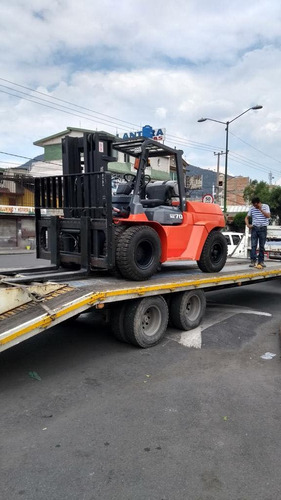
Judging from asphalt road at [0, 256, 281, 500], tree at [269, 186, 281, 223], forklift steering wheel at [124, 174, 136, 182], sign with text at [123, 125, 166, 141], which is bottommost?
asphalt road at [0, 256, 281, 500]

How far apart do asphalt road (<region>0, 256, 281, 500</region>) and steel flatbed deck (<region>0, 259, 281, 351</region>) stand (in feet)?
2.57

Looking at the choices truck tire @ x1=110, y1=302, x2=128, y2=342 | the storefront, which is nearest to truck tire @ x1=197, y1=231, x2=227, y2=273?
truck tire @ x1=110, y1=302, x2=128, y2=342

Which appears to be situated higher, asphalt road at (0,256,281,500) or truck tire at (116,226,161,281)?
truck tire at (116,226,161,281)

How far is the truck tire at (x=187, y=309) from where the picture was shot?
6652mm

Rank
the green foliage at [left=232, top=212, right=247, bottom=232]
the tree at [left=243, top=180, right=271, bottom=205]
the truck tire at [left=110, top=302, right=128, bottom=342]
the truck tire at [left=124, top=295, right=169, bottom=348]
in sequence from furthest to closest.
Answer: the green foliage at [left=232, top=212, right=247, bottom=232] → the tree at [left=243, top=180, right=271, bottom=205] → the truck tire at [left=110, top=302, right=128, bottom=342] → the truck tire at [left=124, top=295, right=169, bottom=348]

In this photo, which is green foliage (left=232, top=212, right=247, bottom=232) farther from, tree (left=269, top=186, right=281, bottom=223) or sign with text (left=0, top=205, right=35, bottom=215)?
sign with text (left=0, top=205, right=35, bottom=215)

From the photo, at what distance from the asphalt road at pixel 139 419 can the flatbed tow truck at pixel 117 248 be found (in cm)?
63

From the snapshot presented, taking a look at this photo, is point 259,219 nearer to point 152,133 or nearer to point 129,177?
point 129,177

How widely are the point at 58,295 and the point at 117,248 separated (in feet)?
4.18

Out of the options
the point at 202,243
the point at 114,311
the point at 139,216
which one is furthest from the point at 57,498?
the point at 202,243

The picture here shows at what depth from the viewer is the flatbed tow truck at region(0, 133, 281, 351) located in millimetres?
5352

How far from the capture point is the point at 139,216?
637 cm

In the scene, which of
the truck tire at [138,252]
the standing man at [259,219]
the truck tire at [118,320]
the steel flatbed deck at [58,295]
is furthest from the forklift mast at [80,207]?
the standing man at [259,219]

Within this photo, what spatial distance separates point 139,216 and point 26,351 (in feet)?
8.77
